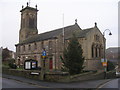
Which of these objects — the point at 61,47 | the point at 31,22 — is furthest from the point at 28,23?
the point at 61,47

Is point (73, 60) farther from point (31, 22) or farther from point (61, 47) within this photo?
point (31, 22)

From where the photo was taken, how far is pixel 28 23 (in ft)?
159

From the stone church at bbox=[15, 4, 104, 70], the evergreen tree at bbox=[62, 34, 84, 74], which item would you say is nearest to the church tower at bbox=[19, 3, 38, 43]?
the stone church at bbox=[15, 4, 104, 70]

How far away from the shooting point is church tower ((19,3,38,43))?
1908 inches

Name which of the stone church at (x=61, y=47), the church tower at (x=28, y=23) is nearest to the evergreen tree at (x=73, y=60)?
the stone church at (x=61, y=47)

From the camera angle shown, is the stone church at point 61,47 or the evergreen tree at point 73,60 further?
the stone church at point 61,47

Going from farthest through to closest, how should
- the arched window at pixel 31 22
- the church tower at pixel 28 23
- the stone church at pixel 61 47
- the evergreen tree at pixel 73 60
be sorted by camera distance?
the arched window at pixel 31 22, the church tower at pixel 28 23, the stone church at pixel 61 47, the evergreen tree at pixel 73 60

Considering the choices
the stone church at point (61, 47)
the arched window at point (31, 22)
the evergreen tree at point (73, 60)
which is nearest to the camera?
the evergreen tree at point (73, 60)

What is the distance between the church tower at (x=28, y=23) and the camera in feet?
159

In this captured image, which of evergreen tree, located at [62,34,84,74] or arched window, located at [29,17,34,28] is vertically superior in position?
arched window, located at [29,17,34,28]

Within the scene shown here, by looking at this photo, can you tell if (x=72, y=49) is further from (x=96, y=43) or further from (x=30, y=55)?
(x=30, y=55)

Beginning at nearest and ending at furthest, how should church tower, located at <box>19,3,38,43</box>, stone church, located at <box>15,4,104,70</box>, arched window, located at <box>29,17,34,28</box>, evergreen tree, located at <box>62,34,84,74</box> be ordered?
evergreen tree, located at <box>62,34,84,74</box>, stone church, located at <box>15,4,104,70</box>, church tower, located at <box>19,3,38,43</box>, arched window, located at <box>29,17,34,28</box>

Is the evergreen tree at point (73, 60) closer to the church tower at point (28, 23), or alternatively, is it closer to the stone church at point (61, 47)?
the stone church at point (61, 47)

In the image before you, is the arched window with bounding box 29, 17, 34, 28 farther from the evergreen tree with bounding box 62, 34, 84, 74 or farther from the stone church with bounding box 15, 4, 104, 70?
the evergreen tree with bounding box 62, 34, 84, 74
